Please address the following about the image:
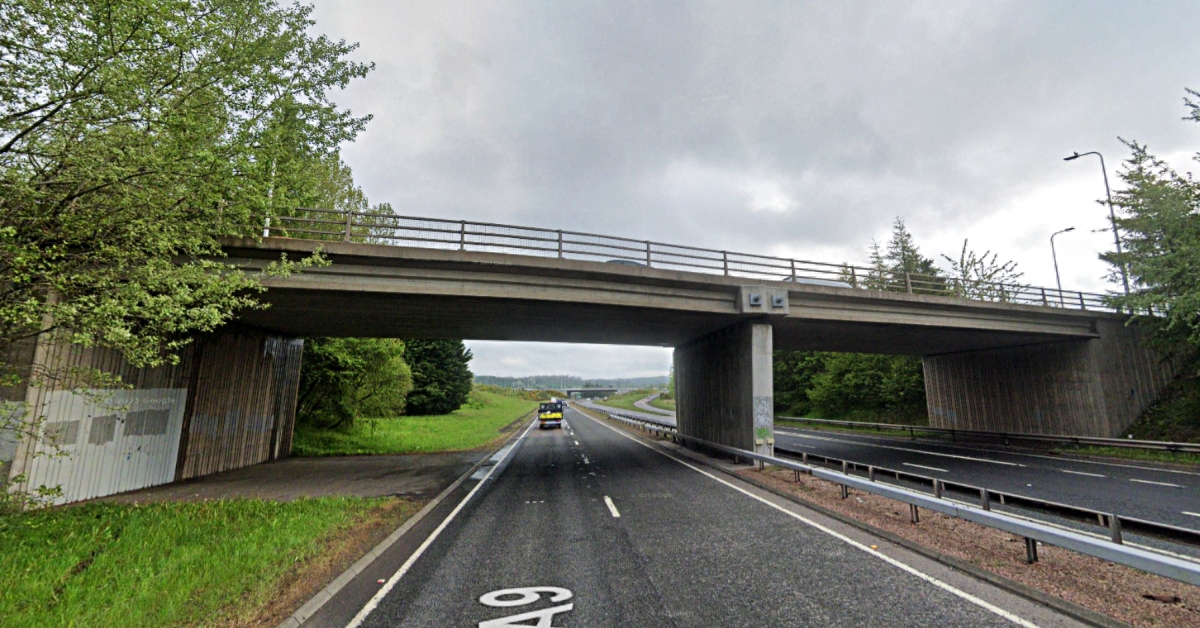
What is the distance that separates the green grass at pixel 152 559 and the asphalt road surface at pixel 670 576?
1.89 m

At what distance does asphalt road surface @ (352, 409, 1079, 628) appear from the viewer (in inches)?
198

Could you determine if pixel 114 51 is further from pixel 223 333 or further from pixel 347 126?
pixel 223 333

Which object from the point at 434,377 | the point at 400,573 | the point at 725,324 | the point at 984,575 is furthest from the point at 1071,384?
the point at 434,377

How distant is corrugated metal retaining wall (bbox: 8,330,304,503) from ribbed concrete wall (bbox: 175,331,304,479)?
4 cm

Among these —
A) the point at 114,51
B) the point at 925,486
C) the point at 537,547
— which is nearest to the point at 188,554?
the point at 537,547

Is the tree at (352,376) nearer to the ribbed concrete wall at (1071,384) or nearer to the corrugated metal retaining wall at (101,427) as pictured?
the corrugated metal retaining wall at (101,427)

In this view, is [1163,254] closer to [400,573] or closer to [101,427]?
[400,573]

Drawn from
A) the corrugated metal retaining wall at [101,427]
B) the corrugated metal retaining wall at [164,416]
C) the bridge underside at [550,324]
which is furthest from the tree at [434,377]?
the corrugated metal retaining wall at [101,427]

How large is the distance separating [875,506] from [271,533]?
11892 mm

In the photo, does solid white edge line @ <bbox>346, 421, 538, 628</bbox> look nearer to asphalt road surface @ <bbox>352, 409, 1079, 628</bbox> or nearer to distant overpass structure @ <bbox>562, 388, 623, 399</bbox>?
asphalt road surface @ <bbox>352, 409, 1079, 628</bbox>

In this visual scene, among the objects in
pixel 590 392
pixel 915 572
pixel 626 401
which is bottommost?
pixel 626 401

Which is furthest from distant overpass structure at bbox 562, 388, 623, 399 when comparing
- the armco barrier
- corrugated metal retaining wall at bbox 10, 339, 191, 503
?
the armco barrier

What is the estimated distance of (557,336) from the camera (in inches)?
914

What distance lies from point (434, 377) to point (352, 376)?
30.3m
